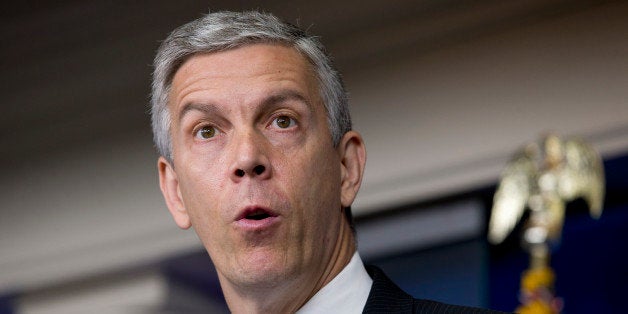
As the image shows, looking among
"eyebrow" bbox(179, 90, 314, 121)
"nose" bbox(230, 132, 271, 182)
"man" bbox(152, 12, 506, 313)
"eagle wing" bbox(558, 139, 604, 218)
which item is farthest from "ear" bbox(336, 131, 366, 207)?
"eagle wing" bbox(558, 139, 604, 218)

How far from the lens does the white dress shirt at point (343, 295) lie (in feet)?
6.61

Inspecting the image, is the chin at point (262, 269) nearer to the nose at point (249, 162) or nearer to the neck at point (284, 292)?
the neck at point (284, 292)

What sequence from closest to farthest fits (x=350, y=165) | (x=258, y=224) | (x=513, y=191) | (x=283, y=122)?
1. (x=258, y=224)
2. (x=283, y=122)
3. (x=350, y=165)
4. (x=513, y=191)

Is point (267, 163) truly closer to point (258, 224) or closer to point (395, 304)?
point (258, 224)

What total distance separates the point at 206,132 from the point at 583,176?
213cm

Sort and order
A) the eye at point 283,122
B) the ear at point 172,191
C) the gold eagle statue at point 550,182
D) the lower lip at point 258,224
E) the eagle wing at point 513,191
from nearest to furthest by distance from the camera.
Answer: the lower lip at point 258,224 < the eye at point 283,122 < the ear at point 172,191 < the gold eagle statue at point 550,182 < the eagle wing at point 513,191

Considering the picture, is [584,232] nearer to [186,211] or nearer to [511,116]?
[511,116]

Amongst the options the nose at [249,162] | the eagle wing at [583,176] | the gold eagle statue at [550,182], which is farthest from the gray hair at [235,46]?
the eagle wing at [583,176]

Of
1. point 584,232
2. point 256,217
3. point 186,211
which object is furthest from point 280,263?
point 584,232

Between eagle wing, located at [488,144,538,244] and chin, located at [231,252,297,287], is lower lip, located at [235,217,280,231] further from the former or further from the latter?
eagle wing, located at [488,144,538,244]

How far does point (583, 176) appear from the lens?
391 cm

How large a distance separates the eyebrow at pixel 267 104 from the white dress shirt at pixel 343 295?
299mm

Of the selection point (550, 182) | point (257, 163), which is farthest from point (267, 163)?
point (550, 182)

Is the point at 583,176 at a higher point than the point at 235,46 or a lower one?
higher
